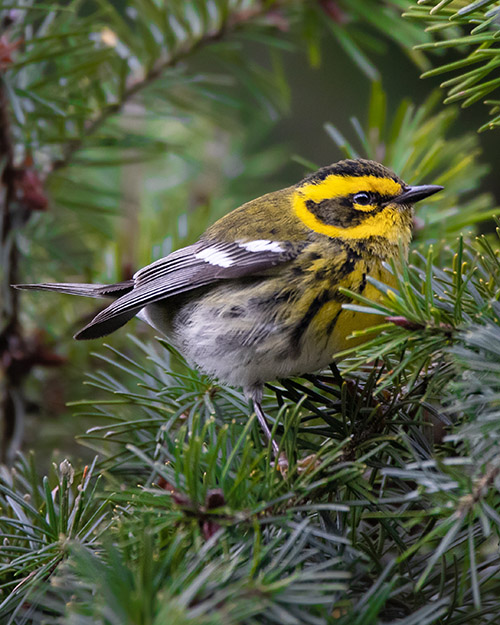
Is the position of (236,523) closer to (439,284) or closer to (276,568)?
(276,568)

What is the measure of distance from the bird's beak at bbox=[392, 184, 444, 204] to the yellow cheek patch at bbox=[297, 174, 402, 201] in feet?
0.09

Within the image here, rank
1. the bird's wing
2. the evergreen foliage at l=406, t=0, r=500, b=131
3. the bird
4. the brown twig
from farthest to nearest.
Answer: the brown twig
the bird's wing
the bird
the evergreen foliage at l=406, t=0, r=500, b=131

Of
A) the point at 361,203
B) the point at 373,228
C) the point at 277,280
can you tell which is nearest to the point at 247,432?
the point at 277,280

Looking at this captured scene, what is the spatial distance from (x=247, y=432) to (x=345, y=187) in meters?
1.19

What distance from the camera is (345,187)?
2.12 m

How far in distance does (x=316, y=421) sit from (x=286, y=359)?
20cm

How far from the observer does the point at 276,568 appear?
101 cm

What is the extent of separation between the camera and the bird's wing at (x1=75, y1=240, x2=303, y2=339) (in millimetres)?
1936

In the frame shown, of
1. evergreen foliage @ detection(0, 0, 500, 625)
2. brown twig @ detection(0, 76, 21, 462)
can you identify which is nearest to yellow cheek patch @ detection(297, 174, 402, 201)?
evergreen foliage @ detection(0, 0, 500, 625)

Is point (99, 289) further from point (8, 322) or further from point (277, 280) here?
point (277, 280)

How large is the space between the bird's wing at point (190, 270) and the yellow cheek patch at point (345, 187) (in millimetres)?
284

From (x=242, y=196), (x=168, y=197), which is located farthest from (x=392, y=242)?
(x=168, y=197)

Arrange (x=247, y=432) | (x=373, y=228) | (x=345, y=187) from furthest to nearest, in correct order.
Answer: (x=345, y=187) < (x=373, y=228) < (x=247, y=432)

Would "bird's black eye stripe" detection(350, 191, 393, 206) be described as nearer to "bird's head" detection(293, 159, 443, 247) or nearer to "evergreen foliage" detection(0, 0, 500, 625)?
"bird's head" detection(293, 159, 443, 247)
